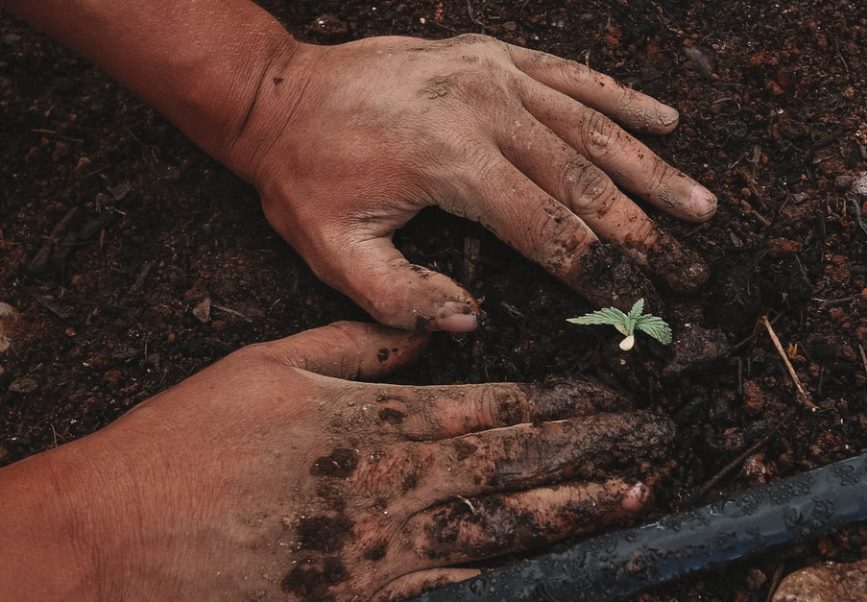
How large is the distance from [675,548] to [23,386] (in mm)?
1975

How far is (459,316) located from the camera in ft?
6.74

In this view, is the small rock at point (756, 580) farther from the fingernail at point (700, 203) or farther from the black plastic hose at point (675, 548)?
the fingernail at point (700, 203)

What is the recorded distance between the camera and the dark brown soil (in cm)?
208

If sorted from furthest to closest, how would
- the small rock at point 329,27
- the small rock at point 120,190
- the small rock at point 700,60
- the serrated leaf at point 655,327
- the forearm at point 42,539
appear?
the small rock at point 329,27 < the small rock at point 120,190 < the small rock at point 700,60 < the serrated leaf at point 655,327 < the forearm at point 42,539

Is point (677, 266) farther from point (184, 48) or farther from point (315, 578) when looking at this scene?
point (184, 48)

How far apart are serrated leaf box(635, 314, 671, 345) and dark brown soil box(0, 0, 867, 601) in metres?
0.06

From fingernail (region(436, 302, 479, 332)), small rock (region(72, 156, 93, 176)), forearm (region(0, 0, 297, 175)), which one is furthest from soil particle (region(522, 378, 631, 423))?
small rock (region(72, 156, 93, 176))

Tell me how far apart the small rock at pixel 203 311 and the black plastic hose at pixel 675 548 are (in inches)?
44.1

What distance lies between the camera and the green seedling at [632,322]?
2.02 m

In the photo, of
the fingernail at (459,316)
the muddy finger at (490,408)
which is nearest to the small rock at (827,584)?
the muddy finger at (490,408)

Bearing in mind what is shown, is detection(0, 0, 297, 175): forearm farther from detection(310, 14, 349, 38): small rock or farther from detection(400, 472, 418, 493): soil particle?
detection(400, 472, 418, 493): soil particle

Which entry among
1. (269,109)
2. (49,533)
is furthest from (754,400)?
(49,533)

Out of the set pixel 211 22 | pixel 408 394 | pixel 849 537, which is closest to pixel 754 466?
pixel 849 537

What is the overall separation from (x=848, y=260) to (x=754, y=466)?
693 mm
